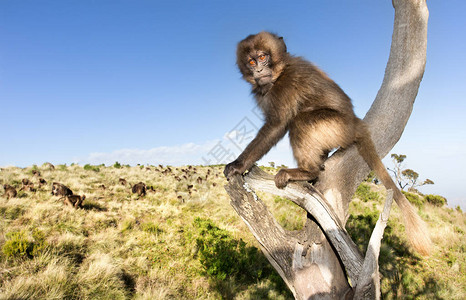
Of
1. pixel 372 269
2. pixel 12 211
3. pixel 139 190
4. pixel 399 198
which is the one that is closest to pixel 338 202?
pixel 399 198

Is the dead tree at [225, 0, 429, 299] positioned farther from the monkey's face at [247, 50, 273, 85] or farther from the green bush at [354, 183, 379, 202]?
the green bush at [354, 183, 379, 202]

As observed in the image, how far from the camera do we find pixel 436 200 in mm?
15656

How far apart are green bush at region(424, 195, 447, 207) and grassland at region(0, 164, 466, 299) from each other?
6.85 metres

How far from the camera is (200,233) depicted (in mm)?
6625

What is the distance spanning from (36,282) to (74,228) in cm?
282

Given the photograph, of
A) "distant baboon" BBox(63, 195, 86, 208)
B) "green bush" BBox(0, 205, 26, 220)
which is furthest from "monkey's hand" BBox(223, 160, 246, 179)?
"green bush" BBox(0, 205, 26, 220)

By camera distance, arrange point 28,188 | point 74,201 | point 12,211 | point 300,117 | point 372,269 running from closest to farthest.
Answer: point 372,269 → point 300,117 → point 12,211 → point 74,201 → point 28,188

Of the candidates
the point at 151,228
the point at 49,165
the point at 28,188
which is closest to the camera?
the point at 151,228

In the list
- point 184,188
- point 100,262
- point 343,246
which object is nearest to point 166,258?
point 100,262

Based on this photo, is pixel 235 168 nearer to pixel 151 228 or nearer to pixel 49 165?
pixel 151 228

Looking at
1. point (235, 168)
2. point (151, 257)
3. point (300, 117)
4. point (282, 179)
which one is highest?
point (300, 117)

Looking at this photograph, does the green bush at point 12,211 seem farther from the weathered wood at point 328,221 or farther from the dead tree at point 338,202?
the weathered wood at point 328,221

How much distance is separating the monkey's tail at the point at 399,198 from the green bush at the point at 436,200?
16.2 meters

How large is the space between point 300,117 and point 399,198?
1.42m
